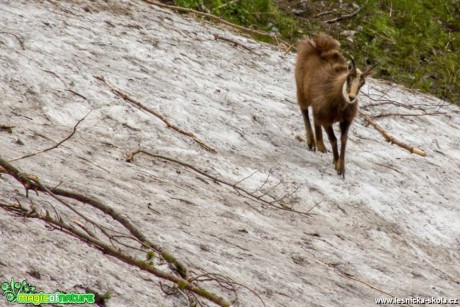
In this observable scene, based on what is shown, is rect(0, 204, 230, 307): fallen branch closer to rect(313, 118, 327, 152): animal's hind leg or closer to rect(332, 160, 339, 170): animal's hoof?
rect(332, 160, 339, 170): animal's hoof

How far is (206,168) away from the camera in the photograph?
7.55m

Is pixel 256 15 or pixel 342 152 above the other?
pixel 342 152

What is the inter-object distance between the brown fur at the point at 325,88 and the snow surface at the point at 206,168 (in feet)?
0.99

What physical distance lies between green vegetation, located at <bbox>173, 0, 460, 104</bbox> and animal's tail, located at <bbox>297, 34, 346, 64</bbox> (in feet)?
15.0

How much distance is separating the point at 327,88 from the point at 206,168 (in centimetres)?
208

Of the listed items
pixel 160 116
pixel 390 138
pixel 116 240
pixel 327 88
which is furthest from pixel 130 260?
pixel 390 138

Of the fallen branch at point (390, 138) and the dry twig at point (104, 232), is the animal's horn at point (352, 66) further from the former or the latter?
the dry twig at point (104, 232)

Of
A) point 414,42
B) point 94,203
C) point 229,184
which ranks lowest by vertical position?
point 414,42

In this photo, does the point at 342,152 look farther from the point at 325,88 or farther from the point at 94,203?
the point at 94,203

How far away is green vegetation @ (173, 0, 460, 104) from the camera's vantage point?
47.5 ft

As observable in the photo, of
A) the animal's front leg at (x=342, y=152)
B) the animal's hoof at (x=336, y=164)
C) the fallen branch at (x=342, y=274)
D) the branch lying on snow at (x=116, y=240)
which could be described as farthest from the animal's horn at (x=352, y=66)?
the branch lying on snow at (x=116, y=240)

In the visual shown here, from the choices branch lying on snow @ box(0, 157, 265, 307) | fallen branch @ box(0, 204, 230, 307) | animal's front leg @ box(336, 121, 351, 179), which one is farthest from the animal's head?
fallen branch @ box(0, 204, 230, 307)

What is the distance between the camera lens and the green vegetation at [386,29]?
1448 cm

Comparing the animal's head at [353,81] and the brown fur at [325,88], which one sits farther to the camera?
the brown fur at [325,88]
